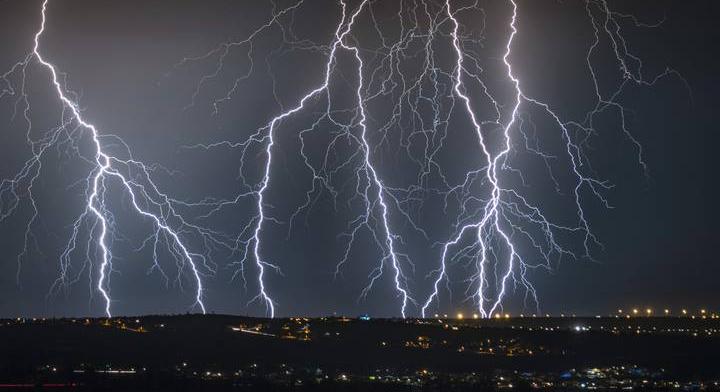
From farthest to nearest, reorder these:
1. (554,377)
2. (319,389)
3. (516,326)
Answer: (516,326) < (554,377) < (319,389)

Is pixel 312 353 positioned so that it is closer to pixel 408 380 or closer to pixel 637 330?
pixel 408 380

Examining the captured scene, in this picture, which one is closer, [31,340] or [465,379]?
[465,379]

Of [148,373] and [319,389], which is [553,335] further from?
[148,373]

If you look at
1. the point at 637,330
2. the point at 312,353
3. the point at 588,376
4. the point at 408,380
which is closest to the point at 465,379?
the point at 408,380

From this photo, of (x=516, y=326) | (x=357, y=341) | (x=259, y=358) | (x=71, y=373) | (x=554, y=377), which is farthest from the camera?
(x=516, y=326)

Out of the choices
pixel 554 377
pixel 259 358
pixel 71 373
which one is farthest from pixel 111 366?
pixel 554 377

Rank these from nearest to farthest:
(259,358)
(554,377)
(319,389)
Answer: (319,389) → (554,377) → (259,358)
